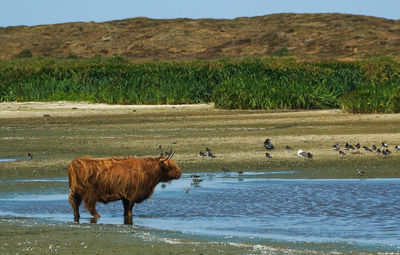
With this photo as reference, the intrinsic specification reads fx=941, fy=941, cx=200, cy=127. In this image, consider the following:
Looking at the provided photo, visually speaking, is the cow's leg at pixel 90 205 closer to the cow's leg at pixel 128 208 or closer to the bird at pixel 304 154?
the cow's leg at pixel 128 208

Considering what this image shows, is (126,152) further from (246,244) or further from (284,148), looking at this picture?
(246,244)

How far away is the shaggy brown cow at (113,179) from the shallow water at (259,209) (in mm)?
283

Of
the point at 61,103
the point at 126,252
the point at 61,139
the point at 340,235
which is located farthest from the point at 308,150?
the point at 61,103

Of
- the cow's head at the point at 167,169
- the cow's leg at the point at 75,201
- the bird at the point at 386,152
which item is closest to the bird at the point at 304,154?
the bird at the point at 386,152

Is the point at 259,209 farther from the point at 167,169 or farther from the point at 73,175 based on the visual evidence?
the point at 73,175

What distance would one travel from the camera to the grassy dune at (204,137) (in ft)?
56.0

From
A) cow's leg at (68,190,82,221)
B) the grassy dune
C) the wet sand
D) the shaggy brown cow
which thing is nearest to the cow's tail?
the shaggy brown cow

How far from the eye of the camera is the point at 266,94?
35.2 meters

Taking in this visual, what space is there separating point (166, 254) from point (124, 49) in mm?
157460

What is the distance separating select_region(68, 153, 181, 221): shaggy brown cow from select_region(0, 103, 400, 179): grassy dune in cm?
468

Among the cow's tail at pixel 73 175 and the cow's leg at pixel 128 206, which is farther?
the cow's leg at pixel 128 206

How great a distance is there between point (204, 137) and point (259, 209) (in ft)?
36.4

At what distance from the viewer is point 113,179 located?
36.1 ft

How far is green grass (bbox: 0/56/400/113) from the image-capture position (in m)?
33.6
